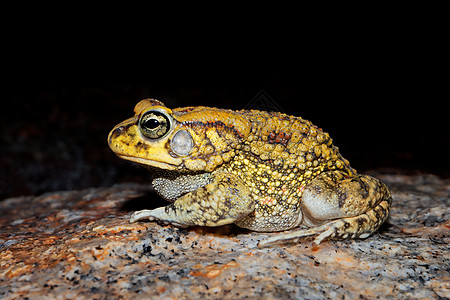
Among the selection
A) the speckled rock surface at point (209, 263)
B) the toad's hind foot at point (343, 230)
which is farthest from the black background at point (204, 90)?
the toad's hind foot at point (343, 230)

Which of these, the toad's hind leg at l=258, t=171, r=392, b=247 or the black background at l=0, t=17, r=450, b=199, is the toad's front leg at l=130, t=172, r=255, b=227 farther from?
the black background at l=0, t=17, r=450, b=199

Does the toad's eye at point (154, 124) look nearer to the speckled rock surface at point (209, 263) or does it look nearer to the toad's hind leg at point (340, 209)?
the speckled rock surface at point (209, 263)

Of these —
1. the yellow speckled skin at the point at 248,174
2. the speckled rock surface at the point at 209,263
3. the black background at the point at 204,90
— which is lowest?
the speckled rock surface at the point at 209,263

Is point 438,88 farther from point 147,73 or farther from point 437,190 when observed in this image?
point 147,73

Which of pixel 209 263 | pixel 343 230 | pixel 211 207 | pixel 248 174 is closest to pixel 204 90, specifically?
pixel 248 174

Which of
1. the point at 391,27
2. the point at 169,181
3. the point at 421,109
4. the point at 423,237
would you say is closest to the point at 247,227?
the point at 169,181

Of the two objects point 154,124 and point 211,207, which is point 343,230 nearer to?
point 211,207

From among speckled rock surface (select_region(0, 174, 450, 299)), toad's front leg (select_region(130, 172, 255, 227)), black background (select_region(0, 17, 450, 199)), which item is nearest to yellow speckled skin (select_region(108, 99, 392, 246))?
toad's front leg (select_region(130, 172, 255, 227))
